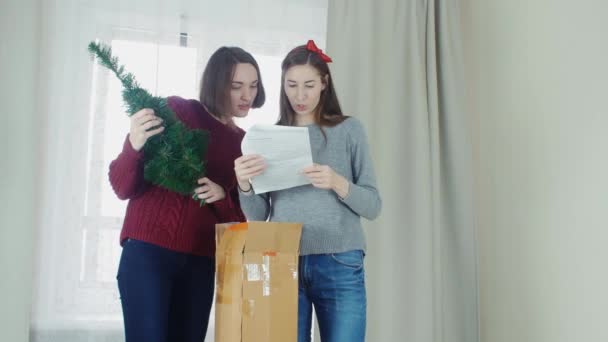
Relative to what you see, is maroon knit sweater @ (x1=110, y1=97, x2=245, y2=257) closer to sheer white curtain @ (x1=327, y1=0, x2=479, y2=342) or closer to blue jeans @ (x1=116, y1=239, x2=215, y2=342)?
blue jeans @ (x1=116, y1=239, x2=215, y2=342)

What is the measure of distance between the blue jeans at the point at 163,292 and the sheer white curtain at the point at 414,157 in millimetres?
1090

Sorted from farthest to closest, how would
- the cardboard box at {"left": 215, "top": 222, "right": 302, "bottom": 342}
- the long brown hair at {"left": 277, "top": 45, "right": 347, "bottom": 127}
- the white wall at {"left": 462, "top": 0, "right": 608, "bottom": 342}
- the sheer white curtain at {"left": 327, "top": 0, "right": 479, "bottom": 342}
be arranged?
1. the sheer white curtain at {"left": 327, "top": 0, "right": 479, "bottom": 342}
2. the white wall at {"left": 462, "top": 0, "right": 608, "bottom": 342}
3. the long brown hair at {"left": 277, "top": 45, "right": 347, "bottom": 127}
4. the cardboard box at {"left": 215, "top": 222, "right": 302, "bottom": 342}

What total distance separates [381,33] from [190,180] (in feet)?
4.98

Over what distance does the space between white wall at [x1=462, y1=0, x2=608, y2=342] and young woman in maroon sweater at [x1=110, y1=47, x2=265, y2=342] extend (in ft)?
3.91

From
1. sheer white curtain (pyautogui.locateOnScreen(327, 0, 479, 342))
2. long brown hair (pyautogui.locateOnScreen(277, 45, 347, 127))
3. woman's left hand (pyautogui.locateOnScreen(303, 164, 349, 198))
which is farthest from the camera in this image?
sheer white curtain (pyautogui.locateOnScreen(327, 0, 479, 342))

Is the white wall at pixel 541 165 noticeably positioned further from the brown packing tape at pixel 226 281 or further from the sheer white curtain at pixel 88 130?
the brown packing tape at pixel 226 281

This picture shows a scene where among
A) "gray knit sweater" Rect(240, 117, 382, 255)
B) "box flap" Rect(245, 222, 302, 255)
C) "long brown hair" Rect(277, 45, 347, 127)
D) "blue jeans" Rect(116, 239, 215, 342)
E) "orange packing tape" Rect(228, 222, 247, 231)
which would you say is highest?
"long brown hair" Rect(277, 45, 347, 127)

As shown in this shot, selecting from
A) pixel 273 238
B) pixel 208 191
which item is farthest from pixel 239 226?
pixel 208 191

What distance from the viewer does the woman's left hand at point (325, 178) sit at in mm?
1380

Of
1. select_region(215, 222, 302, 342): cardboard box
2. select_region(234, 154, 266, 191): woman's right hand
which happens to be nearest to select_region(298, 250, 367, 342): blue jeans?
select_region(215, 222, 302, 342): cardboard box

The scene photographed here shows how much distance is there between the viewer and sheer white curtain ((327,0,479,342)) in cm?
248

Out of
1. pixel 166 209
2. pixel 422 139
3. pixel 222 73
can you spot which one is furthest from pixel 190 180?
pixel 422 139

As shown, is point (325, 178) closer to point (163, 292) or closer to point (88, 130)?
point (163, 292)

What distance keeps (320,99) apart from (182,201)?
0.49 m
